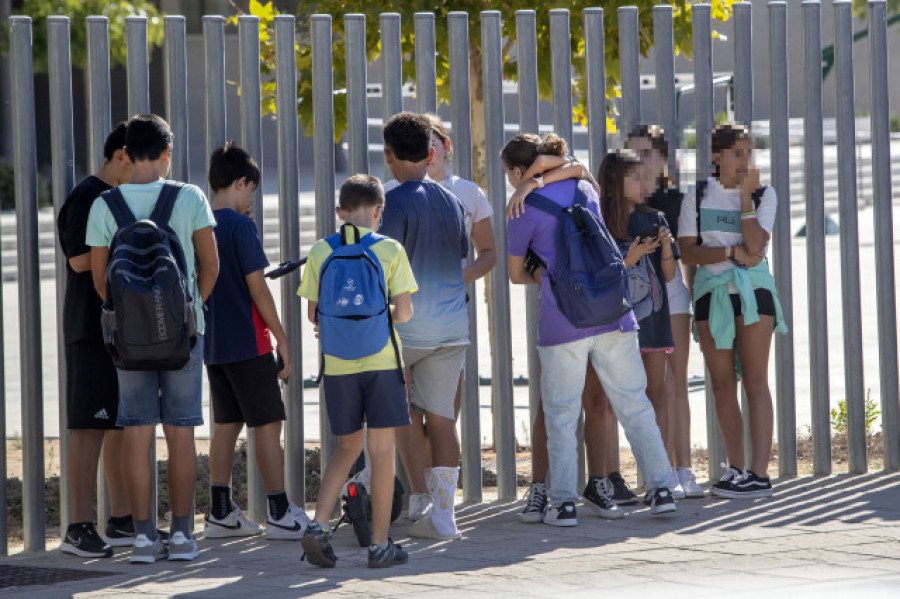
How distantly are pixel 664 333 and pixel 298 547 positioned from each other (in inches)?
77.0

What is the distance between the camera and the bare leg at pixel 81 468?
5.90 metres

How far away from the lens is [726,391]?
6.73 metres

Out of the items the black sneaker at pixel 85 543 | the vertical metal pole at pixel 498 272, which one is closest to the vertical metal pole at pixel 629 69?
the vertical metal pole at pixel 498 272

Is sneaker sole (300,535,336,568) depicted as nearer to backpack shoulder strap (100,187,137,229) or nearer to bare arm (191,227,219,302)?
bare arm (191,227,219,302)

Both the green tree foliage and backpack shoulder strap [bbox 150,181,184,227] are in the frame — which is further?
the green tree foliage

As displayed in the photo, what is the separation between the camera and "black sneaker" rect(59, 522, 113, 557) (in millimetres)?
5852

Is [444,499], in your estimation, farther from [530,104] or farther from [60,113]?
[60,113]

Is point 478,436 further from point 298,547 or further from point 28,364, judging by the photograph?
point 28,364

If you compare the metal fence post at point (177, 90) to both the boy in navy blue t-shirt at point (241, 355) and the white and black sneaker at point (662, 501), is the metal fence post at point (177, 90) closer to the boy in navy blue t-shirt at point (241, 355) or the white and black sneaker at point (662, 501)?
the boy in navy blue t-shirt at point (241, 355)

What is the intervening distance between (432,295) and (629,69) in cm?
185

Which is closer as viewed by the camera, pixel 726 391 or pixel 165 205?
pixel 165 205

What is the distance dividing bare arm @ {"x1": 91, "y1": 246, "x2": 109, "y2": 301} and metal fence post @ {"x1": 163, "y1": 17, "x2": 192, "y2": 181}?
2.97 ft

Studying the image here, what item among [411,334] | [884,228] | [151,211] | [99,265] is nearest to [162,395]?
[99,265]

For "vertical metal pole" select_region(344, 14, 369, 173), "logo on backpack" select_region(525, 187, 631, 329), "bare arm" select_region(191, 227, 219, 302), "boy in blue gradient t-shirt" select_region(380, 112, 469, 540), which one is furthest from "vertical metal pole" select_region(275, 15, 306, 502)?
"logo on backpack" select_region(525, 187, 631, 329)
